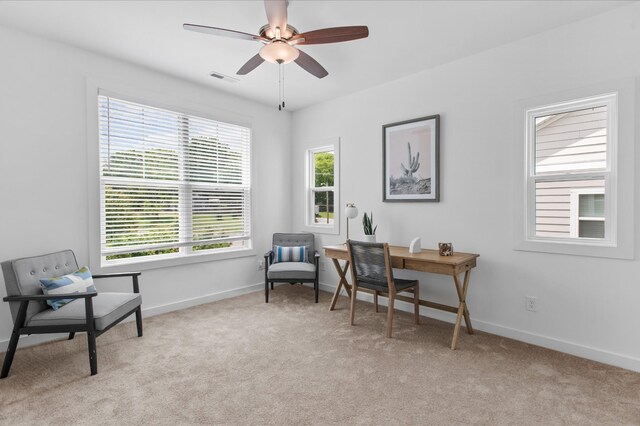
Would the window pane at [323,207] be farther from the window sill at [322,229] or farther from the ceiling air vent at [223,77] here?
the ceiling air vent at [223,77]

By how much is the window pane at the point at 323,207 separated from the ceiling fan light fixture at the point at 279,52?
8.39 ft

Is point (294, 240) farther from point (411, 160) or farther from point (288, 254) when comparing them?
point (411, 160)

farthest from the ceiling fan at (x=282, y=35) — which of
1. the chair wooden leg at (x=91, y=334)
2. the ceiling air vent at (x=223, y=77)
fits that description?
the chair wooden leg at (x=91, y=334)

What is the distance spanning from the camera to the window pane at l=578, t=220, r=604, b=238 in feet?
8.71

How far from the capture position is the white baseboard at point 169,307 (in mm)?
2820

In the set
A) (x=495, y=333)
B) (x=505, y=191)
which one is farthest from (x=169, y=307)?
(x=505, y=191)

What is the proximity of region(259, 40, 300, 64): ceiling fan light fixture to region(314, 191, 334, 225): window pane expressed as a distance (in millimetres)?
2556

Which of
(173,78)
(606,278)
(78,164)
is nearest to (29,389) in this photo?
(78,164)

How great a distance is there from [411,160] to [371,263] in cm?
135

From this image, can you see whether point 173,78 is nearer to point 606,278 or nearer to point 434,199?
point 434,199

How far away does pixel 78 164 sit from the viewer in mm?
3137

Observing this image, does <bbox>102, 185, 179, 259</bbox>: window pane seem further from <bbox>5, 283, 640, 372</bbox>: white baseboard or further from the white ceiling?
the white ceiling

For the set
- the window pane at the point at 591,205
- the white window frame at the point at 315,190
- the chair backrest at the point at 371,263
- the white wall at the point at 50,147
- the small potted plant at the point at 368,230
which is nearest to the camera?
the window pane at the point at 591,205

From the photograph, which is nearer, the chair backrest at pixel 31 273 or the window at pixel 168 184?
the chair backrest at pixel 31 273
